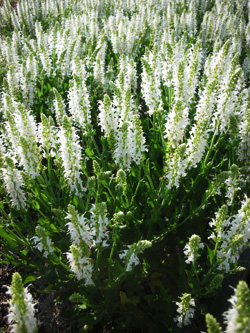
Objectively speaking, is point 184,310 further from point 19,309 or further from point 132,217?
point 19,309

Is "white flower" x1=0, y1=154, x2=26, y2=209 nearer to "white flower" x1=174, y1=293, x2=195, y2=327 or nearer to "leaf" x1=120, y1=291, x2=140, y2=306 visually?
"leaf" x1=120, y1=291, x2=140, y2=306

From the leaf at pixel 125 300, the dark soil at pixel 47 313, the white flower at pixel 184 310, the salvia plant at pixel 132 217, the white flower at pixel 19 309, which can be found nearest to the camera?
the white flower at pixel 19 309

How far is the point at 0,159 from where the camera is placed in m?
2.92

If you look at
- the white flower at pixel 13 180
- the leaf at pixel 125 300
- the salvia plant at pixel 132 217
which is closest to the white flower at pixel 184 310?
the salvia plant at pixel 132 217

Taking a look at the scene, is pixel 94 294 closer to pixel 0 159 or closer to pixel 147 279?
pixel 147 279

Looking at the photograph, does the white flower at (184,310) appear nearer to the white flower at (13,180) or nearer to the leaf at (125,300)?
the leaf at (125,300)

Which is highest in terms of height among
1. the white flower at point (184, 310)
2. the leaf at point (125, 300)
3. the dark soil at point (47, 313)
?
the white flower at point (184, 310)

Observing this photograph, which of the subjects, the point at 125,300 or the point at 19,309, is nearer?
the point at 19,309

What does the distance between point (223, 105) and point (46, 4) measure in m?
11.1

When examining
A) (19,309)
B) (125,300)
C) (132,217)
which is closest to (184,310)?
(125,300)

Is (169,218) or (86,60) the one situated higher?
(86,60)

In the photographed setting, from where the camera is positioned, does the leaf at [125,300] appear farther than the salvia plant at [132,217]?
Yes

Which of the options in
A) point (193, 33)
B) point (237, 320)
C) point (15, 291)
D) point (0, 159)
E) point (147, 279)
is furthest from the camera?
point (193, 33)

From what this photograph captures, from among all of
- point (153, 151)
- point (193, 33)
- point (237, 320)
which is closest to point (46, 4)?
point (193, 33)
